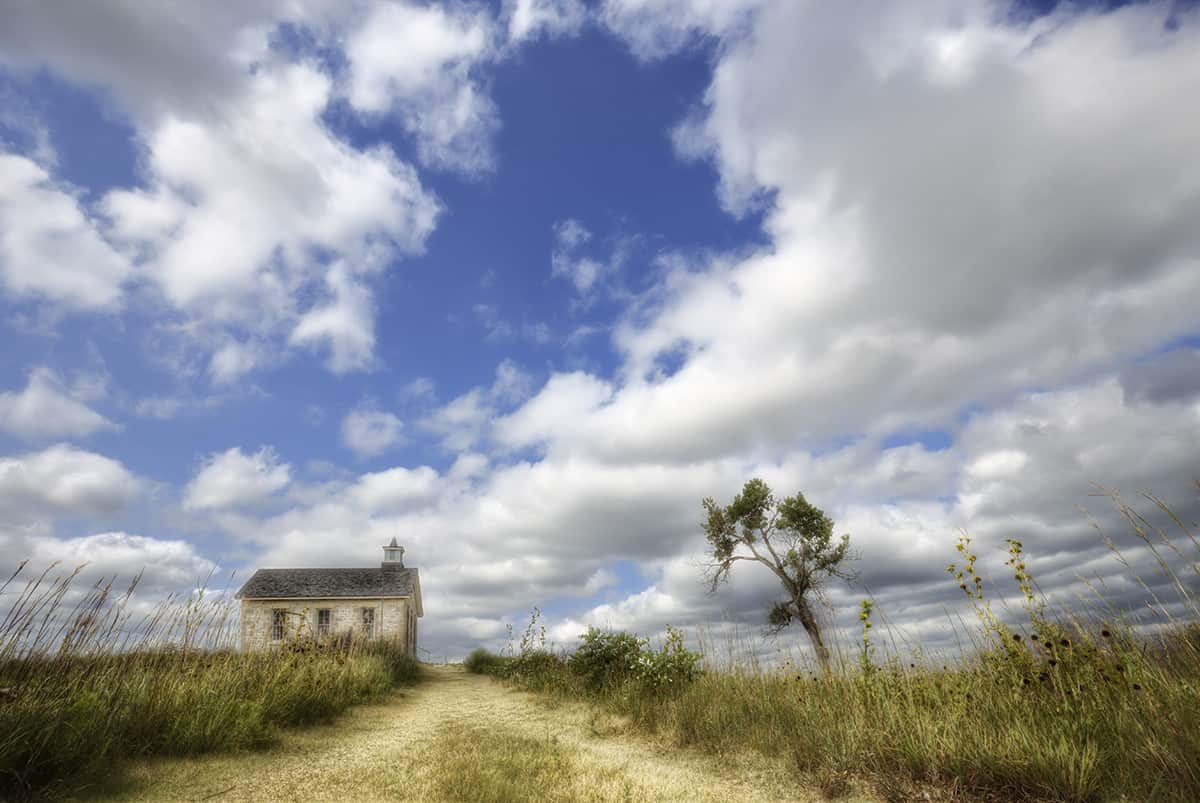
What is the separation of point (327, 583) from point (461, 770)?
28540 mm

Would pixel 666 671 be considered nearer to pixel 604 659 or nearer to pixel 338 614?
pixel 604 659

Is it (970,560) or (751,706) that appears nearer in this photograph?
(970,560)

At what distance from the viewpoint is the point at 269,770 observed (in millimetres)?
6387

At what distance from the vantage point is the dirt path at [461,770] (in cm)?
548

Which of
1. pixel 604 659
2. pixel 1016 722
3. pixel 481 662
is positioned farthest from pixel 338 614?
pixel 1016 722

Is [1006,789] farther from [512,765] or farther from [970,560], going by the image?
[512,765]

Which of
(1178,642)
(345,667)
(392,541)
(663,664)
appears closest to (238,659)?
(345,667)

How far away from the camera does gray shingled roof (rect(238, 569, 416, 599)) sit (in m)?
29.8

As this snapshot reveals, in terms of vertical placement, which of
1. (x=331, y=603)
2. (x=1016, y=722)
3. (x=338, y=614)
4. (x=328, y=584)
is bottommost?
(x=1016, y=722)

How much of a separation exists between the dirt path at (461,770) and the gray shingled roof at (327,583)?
22958 millimetres

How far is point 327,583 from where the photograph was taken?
102 ft

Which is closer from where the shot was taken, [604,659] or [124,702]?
[124,702]

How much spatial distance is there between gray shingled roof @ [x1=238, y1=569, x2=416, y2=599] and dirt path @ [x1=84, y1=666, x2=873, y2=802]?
2296 centimetres

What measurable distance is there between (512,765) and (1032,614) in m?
5.30
